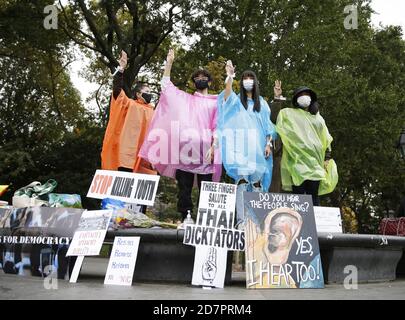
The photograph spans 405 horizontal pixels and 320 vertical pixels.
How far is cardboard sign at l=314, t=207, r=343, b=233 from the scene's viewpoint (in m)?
6.00

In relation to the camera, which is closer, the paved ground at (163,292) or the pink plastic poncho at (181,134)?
the paved ground at (163,292)

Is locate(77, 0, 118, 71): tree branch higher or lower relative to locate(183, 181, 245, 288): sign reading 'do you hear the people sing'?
higher

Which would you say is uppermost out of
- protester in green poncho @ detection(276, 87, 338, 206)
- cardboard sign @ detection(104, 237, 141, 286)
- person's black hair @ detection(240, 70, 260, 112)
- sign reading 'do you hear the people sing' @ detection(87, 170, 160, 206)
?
person's black hair @ detection(240, 70, 260, 112)

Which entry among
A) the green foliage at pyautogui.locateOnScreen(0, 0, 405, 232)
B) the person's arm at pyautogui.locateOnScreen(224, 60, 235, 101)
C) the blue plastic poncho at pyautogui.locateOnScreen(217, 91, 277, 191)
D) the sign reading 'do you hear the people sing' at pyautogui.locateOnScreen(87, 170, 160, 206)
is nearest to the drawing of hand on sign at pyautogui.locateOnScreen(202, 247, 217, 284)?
the sign reading 'do you hear the people sing' at pyautogui.locateOnScreen(87, 170, 160, 206)

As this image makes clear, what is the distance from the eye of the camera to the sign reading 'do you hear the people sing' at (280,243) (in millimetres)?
5191

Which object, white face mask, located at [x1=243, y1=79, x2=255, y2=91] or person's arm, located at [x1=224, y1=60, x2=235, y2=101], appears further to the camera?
white face mask, located at [x1=243, y1=79, x2=255, y2=91]

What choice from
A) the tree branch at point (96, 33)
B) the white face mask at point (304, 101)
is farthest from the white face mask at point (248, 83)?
the tree branch at point (96, 33)

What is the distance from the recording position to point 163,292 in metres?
4.70

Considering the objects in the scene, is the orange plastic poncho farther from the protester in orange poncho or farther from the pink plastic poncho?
the pink plastic poncho

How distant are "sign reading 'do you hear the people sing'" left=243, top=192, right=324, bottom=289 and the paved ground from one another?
186 mm

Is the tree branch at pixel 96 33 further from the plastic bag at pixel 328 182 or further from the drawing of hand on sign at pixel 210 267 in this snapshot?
the drawing of hand on sign at pixel 210 267

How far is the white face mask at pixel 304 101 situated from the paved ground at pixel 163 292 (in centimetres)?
226

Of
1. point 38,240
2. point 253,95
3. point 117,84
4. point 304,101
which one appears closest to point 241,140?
point 253,95

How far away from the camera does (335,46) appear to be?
17375mm
